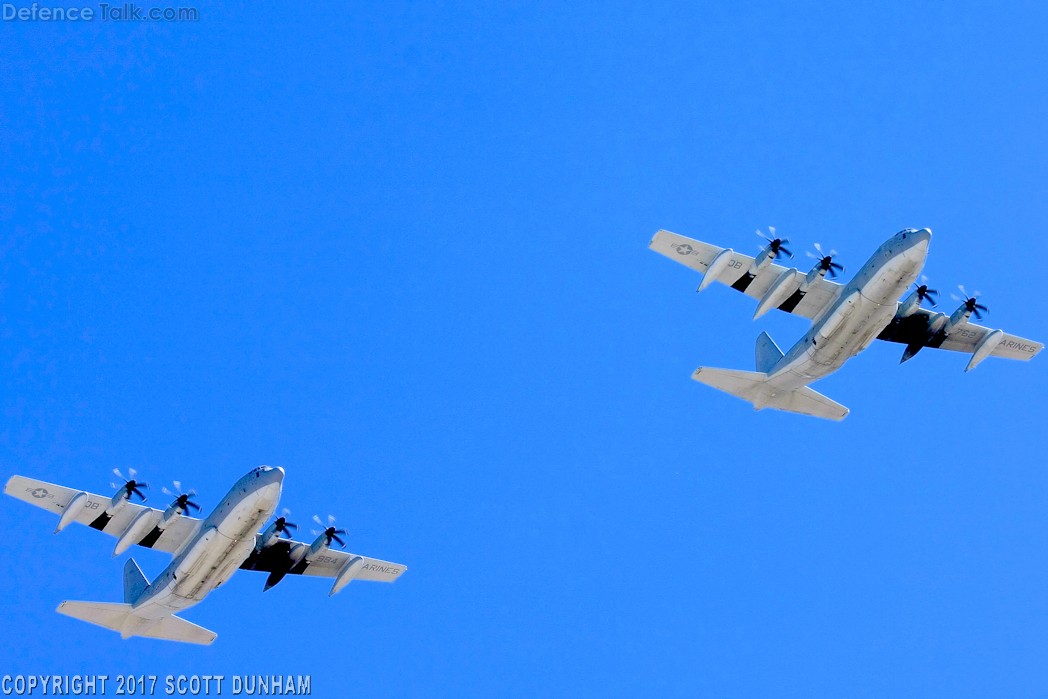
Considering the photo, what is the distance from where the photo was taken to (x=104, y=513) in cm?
5466

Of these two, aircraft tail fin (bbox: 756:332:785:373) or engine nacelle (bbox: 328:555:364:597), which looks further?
aircraft tail fin (bbox: 756:332:785:373)

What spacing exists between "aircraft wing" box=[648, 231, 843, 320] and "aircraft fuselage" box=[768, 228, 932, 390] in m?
1.70

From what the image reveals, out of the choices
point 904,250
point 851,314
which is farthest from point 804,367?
point 904,250

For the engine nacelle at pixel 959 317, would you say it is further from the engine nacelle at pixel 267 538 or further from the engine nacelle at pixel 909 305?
the engine nacelle at pixel 267 538

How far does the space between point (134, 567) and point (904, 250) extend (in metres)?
33.5

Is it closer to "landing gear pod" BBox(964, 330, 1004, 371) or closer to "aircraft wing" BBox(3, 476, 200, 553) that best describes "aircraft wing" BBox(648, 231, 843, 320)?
"landing gear pod" BBox(964, 330, 1004, 371)

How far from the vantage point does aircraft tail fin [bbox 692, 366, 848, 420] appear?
2375 inches

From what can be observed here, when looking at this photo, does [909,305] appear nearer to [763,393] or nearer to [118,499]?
[763,393]

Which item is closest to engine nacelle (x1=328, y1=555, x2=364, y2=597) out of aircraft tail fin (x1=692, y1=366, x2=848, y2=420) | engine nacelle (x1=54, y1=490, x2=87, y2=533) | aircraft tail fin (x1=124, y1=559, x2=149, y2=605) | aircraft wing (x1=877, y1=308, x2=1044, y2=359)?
aircraft tail fin (x1=124, y1=559, x2=149, y2=605)

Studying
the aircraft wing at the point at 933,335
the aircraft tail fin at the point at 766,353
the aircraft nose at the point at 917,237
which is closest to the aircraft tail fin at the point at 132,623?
the aircraft tail fin at the point at 766,353

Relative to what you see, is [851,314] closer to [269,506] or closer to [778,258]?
[778,258]

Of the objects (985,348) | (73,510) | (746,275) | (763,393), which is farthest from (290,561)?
(985,348)

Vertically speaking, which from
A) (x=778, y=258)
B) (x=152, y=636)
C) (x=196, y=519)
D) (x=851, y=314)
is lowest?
(x=152, y=636)

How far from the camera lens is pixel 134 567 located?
56.0m
